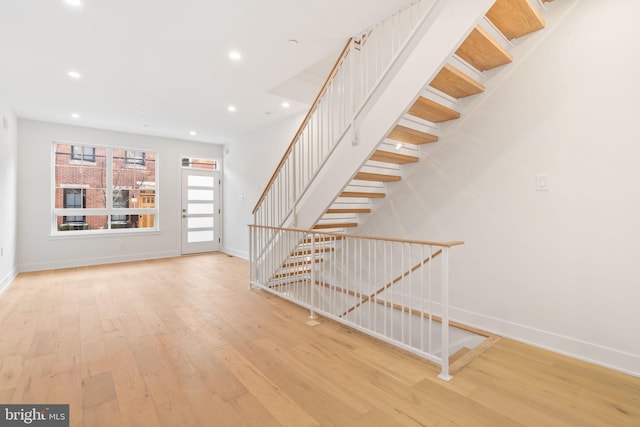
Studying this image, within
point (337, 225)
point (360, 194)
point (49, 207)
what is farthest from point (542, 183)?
point (49, 207)

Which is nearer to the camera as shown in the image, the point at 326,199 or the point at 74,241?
the point at 326,199

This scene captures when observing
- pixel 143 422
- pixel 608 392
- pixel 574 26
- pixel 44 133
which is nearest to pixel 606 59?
pixel 574 26

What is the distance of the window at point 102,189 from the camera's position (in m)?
5.93

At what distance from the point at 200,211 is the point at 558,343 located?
715 cm

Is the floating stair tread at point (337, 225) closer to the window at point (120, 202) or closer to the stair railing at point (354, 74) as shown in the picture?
the stair railing at point (354, 74)

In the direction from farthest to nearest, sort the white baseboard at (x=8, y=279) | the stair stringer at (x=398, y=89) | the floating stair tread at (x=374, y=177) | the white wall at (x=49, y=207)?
the white wall at (x=49, y=207)
the white baseboard at (x=8, y=279)
the floating stair tread at (x=374, y=177)
the stair stringer at (x=398, y=89)

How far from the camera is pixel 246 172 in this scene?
22.3ft

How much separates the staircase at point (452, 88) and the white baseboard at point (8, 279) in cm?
460

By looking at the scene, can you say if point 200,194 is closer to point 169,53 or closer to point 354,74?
point 169,53

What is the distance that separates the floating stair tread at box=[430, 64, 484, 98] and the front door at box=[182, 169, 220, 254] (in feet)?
20.5

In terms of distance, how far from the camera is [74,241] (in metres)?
5.90

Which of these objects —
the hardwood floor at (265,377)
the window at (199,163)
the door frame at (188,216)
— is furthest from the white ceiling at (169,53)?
the hardwood floor at (265,377)

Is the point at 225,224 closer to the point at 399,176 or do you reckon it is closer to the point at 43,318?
the point at 43,318

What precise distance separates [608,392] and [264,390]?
2226 millimetres
